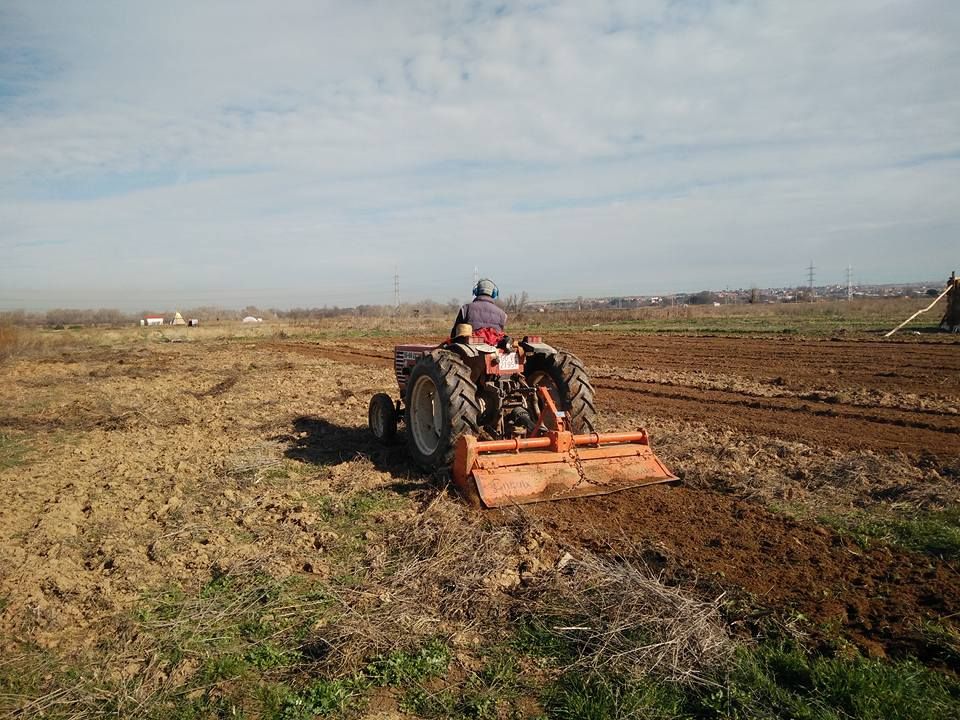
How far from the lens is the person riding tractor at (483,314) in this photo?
7020 mm

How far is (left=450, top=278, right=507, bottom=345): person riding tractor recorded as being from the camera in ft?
23.0

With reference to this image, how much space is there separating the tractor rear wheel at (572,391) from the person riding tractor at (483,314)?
0.62 metres

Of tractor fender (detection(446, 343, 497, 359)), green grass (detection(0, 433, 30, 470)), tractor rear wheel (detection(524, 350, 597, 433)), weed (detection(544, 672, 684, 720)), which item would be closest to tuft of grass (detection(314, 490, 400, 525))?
tractor fender (detection(446, 343, 497, 359))

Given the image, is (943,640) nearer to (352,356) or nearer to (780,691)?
(780,691)

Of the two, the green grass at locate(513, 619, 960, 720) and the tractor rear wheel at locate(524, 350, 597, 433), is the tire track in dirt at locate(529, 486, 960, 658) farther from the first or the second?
the tractor rear wheel at locate(524, 350, 597, 433)

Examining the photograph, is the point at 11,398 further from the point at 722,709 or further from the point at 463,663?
the point at 722,709

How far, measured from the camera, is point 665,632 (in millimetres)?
3373

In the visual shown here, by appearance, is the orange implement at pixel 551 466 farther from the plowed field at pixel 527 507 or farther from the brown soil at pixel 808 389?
the brown soil at pixel 808 389

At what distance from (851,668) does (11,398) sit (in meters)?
14.3

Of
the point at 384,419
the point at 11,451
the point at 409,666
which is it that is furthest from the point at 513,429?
the point at 11,451

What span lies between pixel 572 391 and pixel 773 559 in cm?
275

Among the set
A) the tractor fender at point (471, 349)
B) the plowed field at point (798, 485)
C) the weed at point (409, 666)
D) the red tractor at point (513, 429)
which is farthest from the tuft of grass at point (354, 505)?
the weed at point (409, 666)

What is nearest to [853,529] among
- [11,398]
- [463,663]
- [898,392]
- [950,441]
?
[463,663]

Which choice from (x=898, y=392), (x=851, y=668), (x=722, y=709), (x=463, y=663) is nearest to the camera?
(x=722, y=709)
